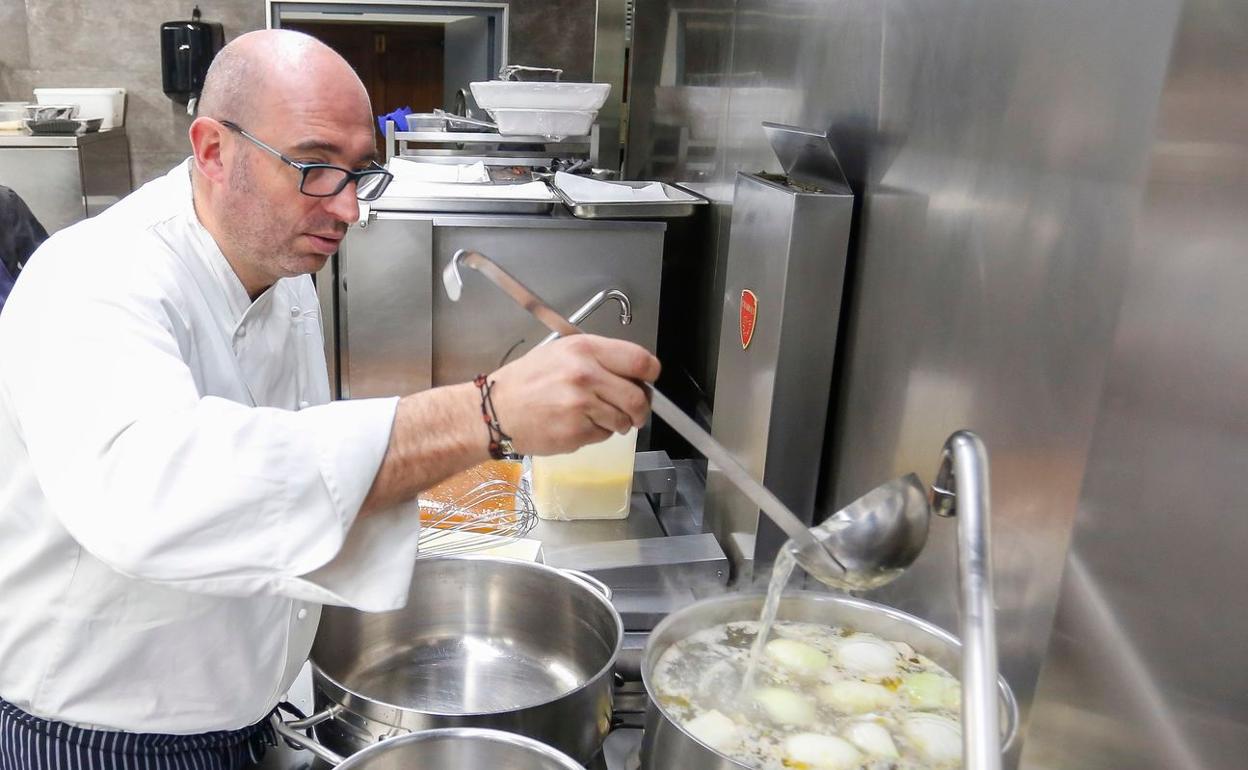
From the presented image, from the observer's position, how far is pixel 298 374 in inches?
60.7

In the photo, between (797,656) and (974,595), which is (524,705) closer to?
(797,656)

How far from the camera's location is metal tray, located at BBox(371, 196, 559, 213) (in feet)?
8.45

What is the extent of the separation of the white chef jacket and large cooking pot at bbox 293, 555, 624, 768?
12 centimetres

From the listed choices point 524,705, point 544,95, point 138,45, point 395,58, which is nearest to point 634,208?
point 544,95

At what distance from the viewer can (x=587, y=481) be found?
6.52ft

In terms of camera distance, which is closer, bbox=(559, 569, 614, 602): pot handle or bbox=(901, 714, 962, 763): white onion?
bbox=(901, 714, 962, 763): white onion

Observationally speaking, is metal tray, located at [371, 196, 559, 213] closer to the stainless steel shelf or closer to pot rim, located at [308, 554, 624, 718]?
pot rim, located at [308, 554, 624, 718]

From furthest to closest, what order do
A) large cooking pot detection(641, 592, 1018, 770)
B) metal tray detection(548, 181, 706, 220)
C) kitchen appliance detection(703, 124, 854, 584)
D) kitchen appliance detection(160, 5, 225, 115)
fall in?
kitchen appliance detection(160, 5, 225, 115), metal tray detection(548, 181, 706, 220), kitchen appliance detection(703, 124, 854, 584), large cooking pot detection(641, 592, 1018, 770)

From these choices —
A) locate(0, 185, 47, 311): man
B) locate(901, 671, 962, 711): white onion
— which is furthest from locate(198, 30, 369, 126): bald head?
locate(0, 185, 47, 311): man

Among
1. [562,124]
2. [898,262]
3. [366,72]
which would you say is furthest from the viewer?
[366,72]

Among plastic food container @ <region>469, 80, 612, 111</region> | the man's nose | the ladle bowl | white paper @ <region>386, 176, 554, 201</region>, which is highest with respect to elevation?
plastic food container @ <region>469, 80, 612, 111</region>

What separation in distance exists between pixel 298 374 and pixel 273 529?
0.70 metres

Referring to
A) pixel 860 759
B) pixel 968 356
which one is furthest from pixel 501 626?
pixel 968 356

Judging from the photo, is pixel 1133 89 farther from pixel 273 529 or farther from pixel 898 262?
pixel 273 529
